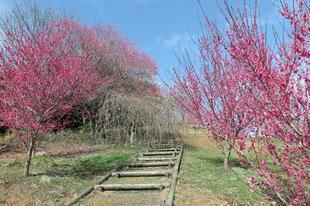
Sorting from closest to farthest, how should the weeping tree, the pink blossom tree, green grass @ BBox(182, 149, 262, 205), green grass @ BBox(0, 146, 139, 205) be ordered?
green grass @ BBox(182, 149, 262, 205)
green grass @ BBox(0, 146, 139, 205)
the pink blossom tree
the weeping tree

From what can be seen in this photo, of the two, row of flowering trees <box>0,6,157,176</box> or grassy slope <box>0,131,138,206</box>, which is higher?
row of flowering trees <box>0,6,157,176</box>

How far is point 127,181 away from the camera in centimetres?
774

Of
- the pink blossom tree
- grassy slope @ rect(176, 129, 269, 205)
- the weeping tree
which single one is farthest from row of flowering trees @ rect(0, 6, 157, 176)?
grassy slope @ rect(176, 129, 269, 205)

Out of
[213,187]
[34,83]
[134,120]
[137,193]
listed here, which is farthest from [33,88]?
[134,120]

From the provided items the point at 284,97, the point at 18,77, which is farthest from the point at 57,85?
the point at 284,97

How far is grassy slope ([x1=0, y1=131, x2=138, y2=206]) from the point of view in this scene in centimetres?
630

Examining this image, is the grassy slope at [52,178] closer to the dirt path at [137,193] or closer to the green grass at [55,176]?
the green grass at [55,176]

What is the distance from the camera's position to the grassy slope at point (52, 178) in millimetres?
6297

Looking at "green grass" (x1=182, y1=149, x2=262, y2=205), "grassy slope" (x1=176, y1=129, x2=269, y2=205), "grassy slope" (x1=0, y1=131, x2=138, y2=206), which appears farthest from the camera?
"grassy slope" (x1=0, y1=131, x2=138, y2=206)

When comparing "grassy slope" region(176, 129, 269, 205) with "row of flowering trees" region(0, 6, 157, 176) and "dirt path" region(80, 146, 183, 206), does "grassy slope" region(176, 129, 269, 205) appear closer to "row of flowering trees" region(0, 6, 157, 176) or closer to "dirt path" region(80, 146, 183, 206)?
"dirt path" region(80, 146, 183, 206)

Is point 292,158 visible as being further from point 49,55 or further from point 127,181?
point 49,55

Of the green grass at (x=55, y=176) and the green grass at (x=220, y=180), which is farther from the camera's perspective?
the green grass at (x=55, y=176)

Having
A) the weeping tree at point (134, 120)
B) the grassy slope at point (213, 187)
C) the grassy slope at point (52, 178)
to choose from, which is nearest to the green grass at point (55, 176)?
the grassy slope at point (52, 178)

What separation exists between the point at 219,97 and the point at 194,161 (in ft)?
10.7
